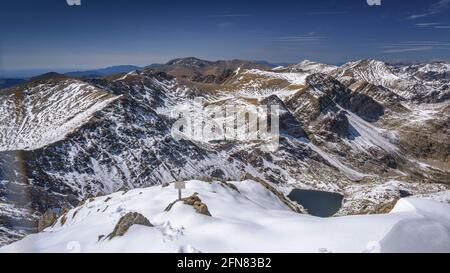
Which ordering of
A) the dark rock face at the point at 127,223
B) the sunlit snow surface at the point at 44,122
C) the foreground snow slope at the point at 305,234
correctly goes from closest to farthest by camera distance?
the foreground snow slope at the point at 305,234
the dark rock face at the point at 127,223
the sunlit snow surface at the point at 44,122

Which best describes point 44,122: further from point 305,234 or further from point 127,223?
point 305,234

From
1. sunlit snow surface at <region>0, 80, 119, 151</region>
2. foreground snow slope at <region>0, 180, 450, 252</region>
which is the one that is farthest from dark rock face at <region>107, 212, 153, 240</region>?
sunlit snow surface at <region>0, 80, 119, 151</region>

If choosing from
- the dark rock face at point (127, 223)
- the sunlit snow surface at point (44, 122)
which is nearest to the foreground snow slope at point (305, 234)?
the dark rock face at point (127, 223)

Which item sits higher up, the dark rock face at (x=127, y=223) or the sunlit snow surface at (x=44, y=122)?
the dark rock face at (x=127, y=223)

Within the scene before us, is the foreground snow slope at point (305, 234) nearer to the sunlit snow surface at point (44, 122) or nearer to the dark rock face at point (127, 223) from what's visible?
the dark rock face at point (127, 223)

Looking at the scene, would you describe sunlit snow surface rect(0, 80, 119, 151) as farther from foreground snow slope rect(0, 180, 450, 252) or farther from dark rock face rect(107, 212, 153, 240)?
foreground snow slope rect(0, 180, 450, 252)

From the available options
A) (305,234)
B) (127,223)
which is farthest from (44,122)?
(305,234)

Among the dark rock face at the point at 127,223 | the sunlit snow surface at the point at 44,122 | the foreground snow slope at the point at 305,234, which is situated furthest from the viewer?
the sunlit snow surface at the point at 44,122
